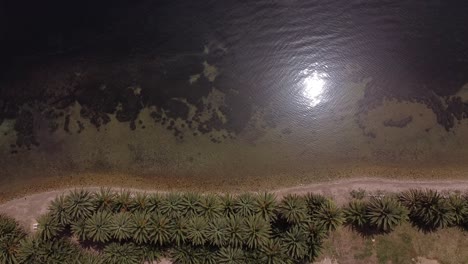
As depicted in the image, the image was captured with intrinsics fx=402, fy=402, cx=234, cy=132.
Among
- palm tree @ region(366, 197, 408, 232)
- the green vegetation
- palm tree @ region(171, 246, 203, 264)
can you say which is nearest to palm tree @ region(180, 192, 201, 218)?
the green vegetation

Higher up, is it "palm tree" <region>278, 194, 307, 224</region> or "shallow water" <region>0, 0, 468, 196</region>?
"shallow water" <region>0, 0, 468, 196</region>

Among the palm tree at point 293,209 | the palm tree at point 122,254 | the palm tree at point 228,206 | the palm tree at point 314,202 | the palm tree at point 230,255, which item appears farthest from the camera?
the palm tree at point 314,202

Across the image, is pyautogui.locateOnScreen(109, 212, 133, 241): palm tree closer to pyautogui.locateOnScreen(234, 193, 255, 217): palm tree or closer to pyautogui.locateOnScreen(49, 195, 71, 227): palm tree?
pyautogui.locateOnScreen(49, 195, 71, 227): palm tree

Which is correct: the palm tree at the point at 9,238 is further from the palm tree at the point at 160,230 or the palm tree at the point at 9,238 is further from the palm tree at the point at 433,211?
the palm tree at the point at 433,211

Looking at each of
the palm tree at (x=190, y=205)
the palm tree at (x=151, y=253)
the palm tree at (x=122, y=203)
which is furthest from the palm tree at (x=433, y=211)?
the palm tree at (x=122, y=203)

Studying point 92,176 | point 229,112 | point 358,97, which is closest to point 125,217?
point 92,176

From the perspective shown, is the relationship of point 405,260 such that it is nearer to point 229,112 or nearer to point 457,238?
point 457,238

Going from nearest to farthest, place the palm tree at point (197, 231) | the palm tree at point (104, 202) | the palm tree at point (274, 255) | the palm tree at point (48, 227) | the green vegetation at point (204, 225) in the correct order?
the palm tree at point (274, 255)
the palm tree at point (197, 231)
the green vegetation at point (204, 225)
the palm tree at point (48, 227)
the palm tree at point (104, 202)
